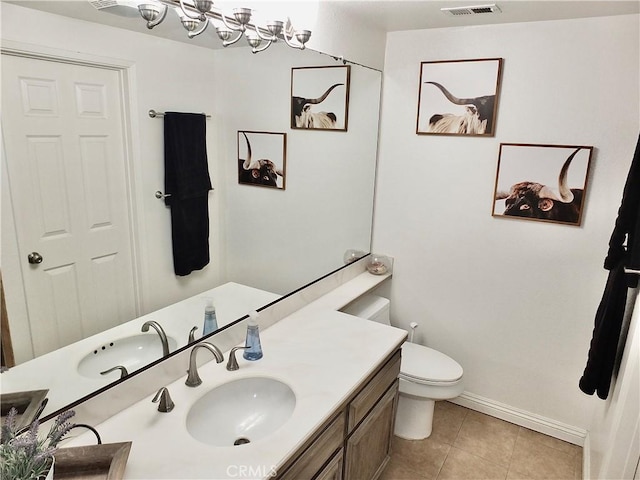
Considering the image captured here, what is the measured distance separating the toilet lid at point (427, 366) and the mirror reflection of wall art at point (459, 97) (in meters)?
1.30

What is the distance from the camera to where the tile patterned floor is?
2355mm

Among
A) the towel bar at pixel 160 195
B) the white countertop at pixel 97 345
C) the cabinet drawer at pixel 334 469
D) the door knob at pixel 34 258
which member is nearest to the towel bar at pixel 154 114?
the towel bar at pixel 160 195

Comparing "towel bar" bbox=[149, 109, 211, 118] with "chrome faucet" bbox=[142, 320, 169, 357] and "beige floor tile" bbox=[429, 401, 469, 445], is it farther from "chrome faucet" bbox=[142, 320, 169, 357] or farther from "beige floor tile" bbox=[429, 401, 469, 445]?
"beige floor tile" bbox=[429, 401, 469, 445]

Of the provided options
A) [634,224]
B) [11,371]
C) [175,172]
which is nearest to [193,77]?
[175,172]

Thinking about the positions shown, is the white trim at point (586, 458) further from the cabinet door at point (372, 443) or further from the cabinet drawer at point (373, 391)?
the cabinet drawer at point (373, 391)

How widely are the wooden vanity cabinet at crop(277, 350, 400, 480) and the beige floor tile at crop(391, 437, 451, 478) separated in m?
0.28

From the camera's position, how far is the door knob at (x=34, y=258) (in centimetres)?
119

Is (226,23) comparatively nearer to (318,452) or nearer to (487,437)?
(318,452)

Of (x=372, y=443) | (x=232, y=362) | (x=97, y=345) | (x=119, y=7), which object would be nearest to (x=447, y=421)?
(x=372, y=443)

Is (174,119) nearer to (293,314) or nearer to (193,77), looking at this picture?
(193,77)

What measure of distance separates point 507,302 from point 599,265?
0.52 metres

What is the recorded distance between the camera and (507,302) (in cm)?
261

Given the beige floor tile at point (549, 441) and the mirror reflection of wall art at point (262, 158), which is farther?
the beige floor tile at point (549, 441)

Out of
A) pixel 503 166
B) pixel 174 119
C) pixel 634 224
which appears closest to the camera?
pixel 174 119
